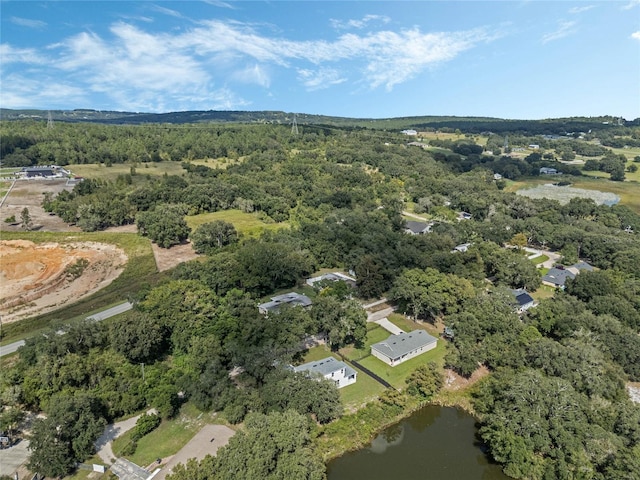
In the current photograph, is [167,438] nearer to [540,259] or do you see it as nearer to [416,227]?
[416,227]

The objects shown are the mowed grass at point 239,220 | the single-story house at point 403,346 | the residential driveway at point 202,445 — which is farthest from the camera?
the mowed grass at point 239,220

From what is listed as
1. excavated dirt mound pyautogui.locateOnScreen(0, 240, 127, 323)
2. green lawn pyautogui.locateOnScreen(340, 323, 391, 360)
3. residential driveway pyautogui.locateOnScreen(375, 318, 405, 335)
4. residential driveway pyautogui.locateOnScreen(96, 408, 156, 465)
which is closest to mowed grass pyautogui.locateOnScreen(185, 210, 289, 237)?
excavated dirt mound pyautogui.locateOnScreen(0, 240, 127, 323)

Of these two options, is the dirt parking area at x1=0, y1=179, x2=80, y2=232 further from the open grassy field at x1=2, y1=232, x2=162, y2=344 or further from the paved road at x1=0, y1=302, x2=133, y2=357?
the paved road at x1=0, y1=302, x2=133, y2=357

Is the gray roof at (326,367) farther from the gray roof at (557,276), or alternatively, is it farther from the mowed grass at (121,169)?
the mowed grass at (121,169)

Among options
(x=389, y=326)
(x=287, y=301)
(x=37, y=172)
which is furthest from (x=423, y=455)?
(x=37, y=172)

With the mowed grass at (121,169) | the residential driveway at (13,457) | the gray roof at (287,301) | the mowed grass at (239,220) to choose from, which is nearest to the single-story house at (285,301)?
the gray roof at (287,301)

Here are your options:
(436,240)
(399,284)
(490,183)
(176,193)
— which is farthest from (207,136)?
(399,284)
